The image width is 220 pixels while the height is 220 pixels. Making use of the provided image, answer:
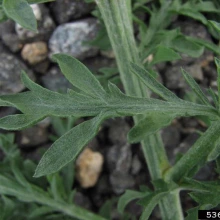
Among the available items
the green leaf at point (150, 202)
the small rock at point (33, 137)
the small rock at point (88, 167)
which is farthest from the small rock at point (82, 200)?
the green leaf at point (150, 202)

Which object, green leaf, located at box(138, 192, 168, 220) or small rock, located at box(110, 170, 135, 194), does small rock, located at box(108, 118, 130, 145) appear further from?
green leaf, located at box(138, 192, 168, 220)

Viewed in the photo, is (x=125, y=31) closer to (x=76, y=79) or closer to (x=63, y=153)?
(x=76, y=79)

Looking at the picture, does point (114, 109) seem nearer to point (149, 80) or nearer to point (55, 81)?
point (149, 80)

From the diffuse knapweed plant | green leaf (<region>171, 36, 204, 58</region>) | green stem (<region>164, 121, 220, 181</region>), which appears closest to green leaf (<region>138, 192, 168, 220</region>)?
the diffuse knapweed plant

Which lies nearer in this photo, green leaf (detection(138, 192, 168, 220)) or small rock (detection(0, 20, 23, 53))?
green leaf (detection(138, 192, 168, 220))

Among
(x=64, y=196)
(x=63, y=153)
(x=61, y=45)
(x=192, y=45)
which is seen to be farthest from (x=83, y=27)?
(x=63, y=153)

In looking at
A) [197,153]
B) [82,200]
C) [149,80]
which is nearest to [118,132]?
[82,200]

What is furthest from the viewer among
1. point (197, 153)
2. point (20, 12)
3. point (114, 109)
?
point (197, 153)
